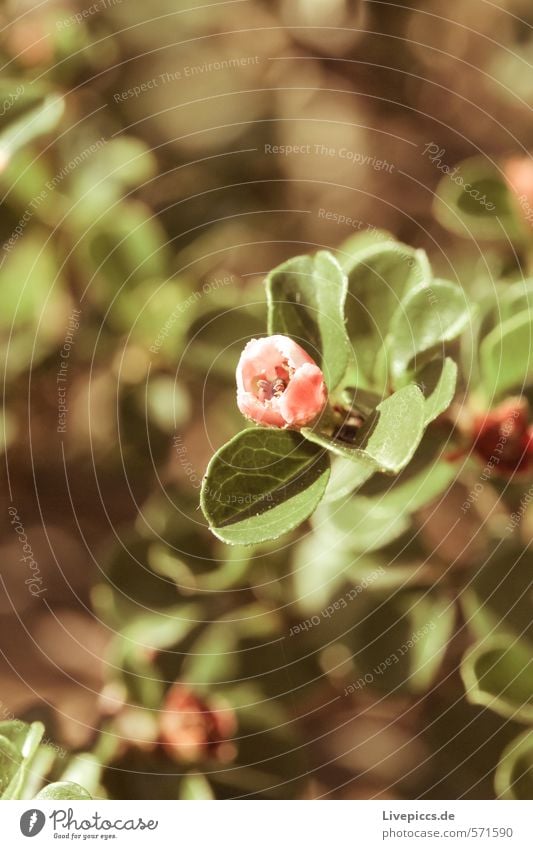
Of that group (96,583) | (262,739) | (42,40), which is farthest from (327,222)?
(262,739)

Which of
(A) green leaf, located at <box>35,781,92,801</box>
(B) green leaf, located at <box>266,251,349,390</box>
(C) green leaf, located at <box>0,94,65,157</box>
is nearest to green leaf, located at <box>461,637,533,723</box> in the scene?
(B) green leaf, located at <box>266,251,349,390</box>

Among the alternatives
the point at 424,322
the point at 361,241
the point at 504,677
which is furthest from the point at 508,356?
the point at 504,677

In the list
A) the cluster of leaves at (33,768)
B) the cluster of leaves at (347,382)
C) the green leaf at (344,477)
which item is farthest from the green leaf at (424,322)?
the cluster of leaves at (33,768)

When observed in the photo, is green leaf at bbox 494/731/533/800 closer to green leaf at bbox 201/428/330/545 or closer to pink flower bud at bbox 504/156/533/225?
green leaf at bbox 201/428/330/545

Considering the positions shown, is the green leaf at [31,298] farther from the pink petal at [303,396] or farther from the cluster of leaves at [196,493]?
the pink petal at [303,396]

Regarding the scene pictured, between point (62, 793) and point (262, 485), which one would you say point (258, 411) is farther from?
point (62, 793)

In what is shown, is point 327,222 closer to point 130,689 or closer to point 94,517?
point 94,517
